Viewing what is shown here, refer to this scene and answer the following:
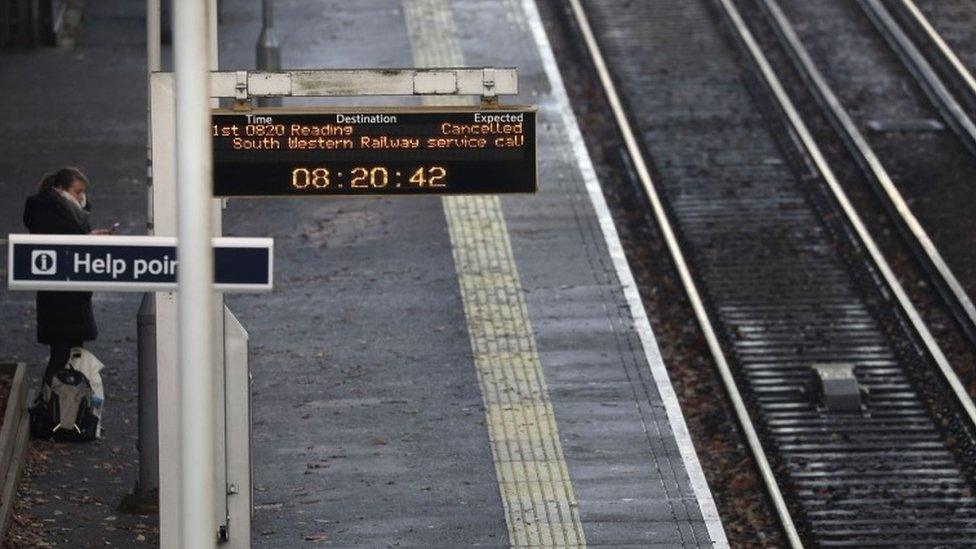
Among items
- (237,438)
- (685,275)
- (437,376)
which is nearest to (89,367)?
(237,438)

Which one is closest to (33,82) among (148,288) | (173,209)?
(173,209)

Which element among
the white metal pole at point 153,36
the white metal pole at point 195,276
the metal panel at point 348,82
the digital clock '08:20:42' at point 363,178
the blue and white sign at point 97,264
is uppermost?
the white metal pole at point 153,36

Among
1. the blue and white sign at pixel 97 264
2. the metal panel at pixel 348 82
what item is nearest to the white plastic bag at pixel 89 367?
the metal panel at pixel 348 82

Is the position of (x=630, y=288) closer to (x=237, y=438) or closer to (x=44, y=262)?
(x=237, y=438)

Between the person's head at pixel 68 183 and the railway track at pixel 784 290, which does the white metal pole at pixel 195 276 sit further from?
the railway track at pixel 784 290

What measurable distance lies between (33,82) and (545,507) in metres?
12.9

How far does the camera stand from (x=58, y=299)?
14234mm

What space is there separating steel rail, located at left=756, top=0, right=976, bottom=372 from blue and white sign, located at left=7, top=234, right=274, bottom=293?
10.5 m

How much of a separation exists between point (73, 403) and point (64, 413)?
0.10m

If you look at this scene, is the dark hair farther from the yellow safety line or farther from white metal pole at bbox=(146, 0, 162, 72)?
the yellow safety line

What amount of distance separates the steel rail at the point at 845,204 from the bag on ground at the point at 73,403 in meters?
6.95

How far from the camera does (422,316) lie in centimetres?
1806

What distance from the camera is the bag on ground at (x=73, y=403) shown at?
47.4 feet

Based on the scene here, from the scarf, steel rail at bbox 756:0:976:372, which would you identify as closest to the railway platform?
the scarf
